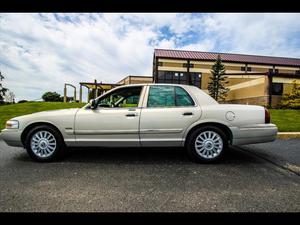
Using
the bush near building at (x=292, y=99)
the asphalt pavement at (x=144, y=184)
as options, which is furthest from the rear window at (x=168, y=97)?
Result: the bush near building at (x=292, y=99)

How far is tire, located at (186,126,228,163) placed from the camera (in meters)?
3.86

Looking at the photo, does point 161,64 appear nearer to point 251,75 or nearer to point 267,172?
point 251,75

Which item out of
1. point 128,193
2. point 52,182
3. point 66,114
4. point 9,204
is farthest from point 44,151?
point 128,193

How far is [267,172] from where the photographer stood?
3.45 m

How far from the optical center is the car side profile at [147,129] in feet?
12.8

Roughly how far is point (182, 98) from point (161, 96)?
417mm

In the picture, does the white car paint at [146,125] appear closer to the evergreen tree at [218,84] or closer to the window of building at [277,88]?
the window of building at [277,88]

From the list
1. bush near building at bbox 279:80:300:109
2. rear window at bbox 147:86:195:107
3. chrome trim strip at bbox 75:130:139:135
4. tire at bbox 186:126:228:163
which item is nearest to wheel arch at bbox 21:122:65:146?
chrome trim strip at bbox 75:130:139:135

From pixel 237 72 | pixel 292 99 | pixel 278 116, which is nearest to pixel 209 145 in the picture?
pixel 278 116

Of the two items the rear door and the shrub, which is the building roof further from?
the rear door

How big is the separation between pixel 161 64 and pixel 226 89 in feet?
40.2

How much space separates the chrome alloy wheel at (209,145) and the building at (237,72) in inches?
944

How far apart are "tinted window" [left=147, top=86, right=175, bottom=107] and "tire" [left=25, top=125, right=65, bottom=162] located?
6.23ft
